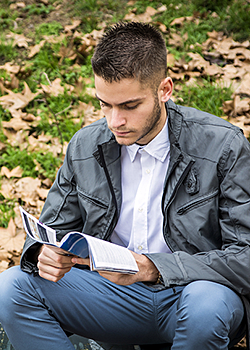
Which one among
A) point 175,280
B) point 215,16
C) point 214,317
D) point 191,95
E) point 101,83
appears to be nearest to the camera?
point 214,317

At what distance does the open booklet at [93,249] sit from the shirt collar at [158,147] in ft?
2.02

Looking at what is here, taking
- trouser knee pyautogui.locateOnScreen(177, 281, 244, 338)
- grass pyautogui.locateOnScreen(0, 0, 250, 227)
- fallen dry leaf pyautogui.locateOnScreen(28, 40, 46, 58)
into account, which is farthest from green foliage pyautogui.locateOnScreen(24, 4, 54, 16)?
trouser knee pyautogui.locateOnScreen(177, 281, 244, 338)

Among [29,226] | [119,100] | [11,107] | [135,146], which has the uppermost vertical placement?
[119,100]

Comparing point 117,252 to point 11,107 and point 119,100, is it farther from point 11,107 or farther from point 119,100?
point 11,107

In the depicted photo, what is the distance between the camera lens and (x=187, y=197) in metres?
2.12

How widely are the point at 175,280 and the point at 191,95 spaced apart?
8.00ft

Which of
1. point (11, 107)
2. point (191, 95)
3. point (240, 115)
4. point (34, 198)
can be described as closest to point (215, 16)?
point (191, 95)

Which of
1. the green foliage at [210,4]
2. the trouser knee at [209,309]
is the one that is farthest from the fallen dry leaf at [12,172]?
the green foliage at [210,4]

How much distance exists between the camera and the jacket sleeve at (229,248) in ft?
6.21

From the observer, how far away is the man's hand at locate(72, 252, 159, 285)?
186cm

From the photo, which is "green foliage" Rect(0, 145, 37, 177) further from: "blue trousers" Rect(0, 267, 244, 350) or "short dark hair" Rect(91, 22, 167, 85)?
"short dark hair" Rect(91, 22, 167, 85)

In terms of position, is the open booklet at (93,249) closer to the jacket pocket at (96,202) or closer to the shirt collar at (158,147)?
the jacket pocket at (96,202)

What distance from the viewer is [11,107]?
4.19 metres

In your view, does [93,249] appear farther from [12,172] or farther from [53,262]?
[12,172]
